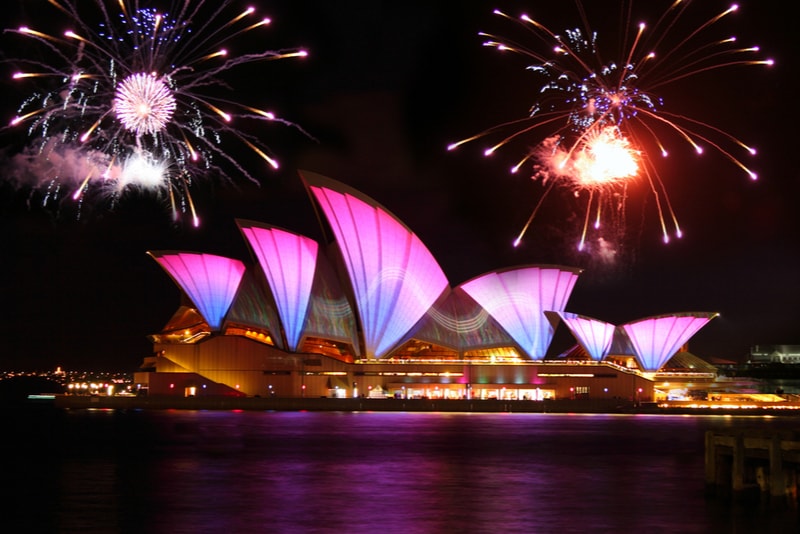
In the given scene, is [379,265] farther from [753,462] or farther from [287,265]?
[753,462]

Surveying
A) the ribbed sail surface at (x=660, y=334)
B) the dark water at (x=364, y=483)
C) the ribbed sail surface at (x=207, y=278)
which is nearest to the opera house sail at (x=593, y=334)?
the ribbed sail surface at (x=660, y=334)

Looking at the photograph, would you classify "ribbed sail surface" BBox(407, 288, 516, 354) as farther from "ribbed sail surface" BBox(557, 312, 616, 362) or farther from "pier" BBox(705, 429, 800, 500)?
"pier" BBox(705, 429, 800, 500)

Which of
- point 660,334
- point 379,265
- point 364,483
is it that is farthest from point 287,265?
point 364,483

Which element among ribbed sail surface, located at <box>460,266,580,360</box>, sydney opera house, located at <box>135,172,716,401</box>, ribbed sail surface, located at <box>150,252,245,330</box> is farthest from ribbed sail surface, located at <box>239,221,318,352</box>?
ribbed sail surface, located at <box>460,266,580,360</box>

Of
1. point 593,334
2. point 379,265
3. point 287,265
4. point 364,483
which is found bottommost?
point 364,483

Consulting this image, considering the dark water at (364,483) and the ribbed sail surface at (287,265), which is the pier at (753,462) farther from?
the ribbed sail surface at (287,265)

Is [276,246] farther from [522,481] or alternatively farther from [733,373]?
[733,373]

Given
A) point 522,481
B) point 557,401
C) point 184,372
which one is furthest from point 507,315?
point 522,481
